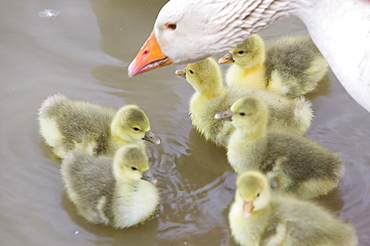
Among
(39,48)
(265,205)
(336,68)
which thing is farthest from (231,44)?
(39,48)

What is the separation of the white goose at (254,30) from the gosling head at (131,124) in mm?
212

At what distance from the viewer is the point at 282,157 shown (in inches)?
94.9

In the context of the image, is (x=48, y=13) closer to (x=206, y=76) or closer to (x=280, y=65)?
(x=206, y=76)

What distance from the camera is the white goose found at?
2.24m

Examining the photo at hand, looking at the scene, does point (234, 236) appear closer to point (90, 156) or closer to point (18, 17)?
point (90, 156)

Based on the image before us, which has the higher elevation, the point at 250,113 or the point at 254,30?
the point at 254,30

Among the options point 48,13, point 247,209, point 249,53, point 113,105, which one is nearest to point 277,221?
point 247,209

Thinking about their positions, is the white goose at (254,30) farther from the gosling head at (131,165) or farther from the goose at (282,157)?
the gosling head at (131,165)

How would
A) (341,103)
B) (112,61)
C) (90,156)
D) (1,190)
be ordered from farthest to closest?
(112,61) → (341,103) → (1,190) → (90,156)

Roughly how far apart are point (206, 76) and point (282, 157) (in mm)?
633

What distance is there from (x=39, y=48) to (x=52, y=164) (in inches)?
42.9

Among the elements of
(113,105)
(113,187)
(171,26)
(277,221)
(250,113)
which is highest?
(171,26)

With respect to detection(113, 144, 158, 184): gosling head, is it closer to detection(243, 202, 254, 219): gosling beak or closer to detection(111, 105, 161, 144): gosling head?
detection(111, 105, 161, 144): gosling head

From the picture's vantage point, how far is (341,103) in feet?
10.4
